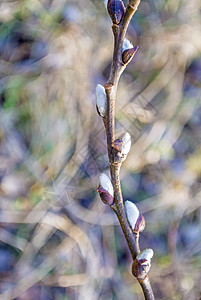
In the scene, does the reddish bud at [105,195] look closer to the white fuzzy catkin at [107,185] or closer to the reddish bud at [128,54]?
the white fuzzy catkin at [107,185]

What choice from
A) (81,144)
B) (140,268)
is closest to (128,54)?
(140,268)

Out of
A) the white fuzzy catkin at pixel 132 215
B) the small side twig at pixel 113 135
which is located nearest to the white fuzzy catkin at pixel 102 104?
the small side twig at pixel 113 135

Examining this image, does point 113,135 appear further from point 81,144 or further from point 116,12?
point 81,144

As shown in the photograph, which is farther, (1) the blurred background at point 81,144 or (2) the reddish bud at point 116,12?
(1) the blurred background at point 81,144

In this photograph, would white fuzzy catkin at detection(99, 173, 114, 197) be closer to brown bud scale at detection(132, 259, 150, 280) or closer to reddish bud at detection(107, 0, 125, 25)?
brown bud scale at detection(132, 259, 150, 280)

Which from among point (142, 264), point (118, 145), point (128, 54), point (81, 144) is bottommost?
point (81, 144)

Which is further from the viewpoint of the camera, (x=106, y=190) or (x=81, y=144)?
(x=81, y=144)

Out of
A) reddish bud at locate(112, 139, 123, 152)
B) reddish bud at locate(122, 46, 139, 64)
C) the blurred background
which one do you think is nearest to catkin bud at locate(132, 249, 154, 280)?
reddish bud at locate(112, 139, 123, 152)
